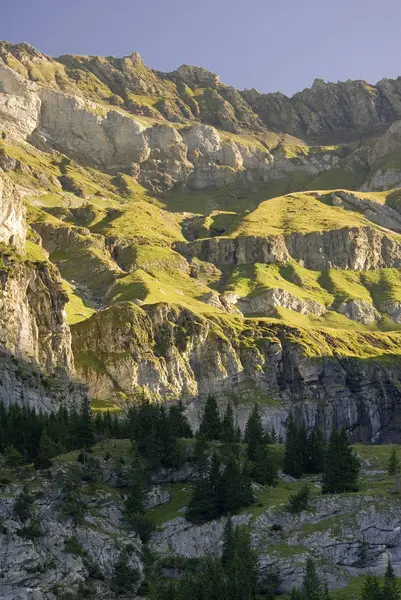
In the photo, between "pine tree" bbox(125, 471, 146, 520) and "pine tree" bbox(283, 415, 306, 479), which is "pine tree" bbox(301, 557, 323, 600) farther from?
"pine tree" bbox(283, 415, 306, 479)

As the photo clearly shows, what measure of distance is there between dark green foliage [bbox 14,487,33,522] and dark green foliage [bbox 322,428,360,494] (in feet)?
152

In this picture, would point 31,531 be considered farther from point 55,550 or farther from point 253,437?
point 253,437

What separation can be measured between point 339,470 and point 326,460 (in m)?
6.98

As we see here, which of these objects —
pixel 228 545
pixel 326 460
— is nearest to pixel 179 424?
pixel 326 460

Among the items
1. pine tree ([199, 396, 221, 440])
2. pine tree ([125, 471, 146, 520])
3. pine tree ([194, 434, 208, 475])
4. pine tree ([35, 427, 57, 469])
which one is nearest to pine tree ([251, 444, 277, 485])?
pine tree ([194, 434, 208, 475])

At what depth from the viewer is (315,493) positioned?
14238cm

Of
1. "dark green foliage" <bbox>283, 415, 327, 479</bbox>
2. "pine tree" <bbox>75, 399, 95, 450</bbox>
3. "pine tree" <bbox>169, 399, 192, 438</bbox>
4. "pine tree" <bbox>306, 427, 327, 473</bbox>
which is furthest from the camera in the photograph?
"pine tree" <bbox>169, 399, 192, 438</bbox>

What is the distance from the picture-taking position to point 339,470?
147 metres

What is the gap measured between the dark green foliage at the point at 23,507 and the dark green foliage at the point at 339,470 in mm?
46277

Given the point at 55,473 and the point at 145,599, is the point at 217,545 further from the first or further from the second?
the point at 55,473

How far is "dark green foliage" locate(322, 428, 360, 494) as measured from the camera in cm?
14338

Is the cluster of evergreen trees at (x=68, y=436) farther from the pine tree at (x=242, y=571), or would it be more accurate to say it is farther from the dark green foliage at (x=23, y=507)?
the pine tree at (x=242, y=571)

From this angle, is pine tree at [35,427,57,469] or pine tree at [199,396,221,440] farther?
pine tree at [199,396,221,440]

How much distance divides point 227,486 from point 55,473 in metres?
25.9
